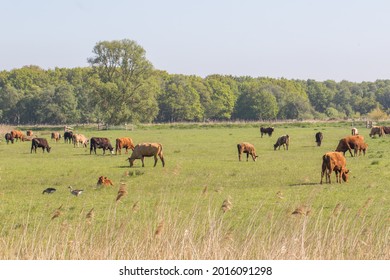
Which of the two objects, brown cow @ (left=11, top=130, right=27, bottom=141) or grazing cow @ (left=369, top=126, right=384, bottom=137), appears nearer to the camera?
grazing cow @ (left=369, top=126, right=384, bottom=137)

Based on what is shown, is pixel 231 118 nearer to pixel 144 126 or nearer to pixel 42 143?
pixel 144 126

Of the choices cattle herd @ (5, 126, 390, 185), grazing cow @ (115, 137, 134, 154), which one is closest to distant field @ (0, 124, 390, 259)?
cattle herd @ (5, 126, 390, 185)

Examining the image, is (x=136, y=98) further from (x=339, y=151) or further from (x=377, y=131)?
(x=339, y=151)

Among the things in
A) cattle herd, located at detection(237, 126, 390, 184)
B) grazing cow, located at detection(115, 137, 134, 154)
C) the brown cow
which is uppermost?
cattle herd, located at detection(237, 126, 390, 184)

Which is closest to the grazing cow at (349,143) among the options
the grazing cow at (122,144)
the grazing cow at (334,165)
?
the grazing cow at (334,165)

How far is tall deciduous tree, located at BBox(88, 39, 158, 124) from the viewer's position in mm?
92188

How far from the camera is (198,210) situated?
12.4 metres

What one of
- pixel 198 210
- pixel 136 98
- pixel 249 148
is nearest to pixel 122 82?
pixel 136 98

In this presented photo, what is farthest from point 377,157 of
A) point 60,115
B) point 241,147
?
point 60,115

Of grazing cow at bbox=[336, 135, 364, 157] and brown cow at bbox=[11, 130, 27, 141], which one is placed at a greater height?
grazing cow at bbox=[336, 135, 364, 157]

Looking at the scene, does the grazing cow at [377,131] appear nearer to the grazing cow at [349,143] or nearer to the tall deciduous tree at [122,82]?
the grazing cow at [349,143]

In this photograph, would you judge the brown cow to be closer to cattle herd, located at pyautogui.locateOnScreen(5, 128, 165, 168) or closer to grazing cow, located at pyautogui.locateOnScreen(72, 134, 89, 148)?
cattle herd, located at pyautogui.locateOnScreen(5, 128, 165, 168)

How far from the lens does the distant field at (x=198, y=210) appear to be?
753cm

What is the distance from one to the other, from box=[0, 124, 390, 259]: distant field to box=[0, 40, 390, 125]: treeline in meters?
53.8
